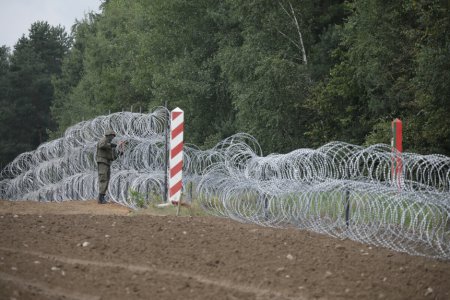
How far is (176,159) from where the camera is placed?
12484mm

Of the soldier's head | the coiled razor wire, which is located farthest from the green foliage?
the soldier's head

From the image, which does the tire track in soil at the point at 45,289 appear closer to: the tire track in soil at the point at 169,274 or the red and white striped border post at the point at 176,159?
the tire track in soil at the point at 169,274

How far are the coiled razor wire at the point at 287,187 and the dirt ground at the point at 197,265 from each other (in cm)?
63

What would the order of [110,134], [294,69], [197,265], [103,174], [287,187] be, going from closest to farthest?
1. [197,265]
2. [287,187]
3. [103,174]
4. [110,134]
5. [294,69]

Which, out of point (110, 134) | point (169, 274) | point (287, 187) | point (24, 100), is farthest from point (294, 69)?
point (24, 100)

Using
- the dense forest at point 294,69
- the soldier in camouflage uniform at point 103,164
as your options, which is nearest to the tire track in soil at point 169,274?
the soldier in camouflage uniform at point 103,164

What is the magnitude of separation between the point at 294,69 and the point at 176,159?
16.4 metres

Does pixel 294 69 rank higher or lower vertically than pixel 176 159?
higher

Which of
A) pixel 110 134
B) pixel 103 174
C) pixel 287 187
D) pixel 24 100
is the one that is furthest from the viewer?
pixel 24 100

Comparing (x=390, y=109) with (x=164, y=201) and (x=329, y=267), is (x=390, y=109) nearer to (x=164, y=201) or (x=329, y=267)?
(x=164, y=201)

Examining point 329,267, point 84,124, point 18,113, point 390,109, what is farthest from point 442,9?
point 18,113

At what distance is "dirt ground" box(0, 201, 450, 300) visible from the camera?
6582 mm

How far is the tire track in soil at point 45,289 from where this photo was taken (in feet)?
20.4

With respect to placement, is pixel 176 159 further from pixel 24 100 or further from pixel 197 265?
pixel 24 100
